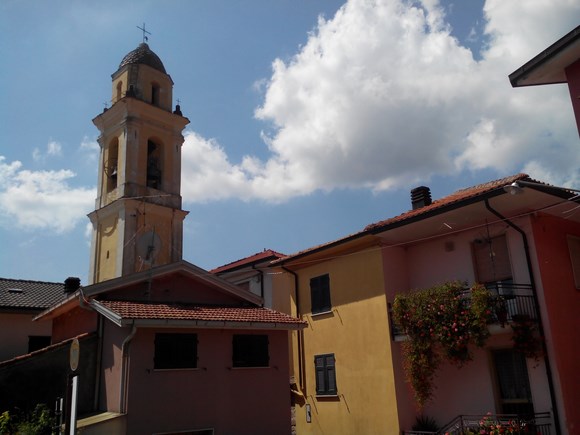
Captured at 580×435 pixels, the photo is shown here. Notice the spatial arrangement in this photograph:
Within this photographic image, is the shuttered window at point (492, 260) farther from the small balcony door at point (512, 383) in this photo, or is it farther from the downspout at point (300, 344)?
the downspout at point (300, 344)

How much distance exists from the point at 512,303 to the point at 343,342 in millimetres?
5992

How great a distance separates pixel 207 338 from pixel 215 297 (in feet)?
8.92

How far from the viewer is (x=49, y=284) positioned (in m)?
28.1

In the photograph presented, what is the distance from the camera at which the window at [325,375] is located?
18500 millimetres

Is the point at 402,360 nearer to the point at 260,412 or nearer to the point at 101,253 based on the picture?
the point at 260,412

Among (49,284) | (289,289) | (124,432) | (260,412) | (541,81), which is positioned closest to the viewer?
(541,81)

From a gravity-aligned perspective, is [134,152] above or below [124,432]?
above

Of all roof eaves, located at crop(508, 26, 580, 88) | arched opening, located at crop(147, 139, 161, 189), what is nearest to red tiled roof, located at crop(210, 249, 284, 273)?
arched opening, located at crop(147, 139, 161, 189)

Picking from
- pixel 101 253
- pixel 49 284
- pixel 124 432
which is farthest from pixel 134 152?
pixel 124 432

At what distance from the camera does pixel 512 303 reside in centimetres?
1434

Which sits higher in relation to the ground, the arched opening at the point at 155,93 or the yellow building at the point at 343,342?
the arched opening at the point at 155,93

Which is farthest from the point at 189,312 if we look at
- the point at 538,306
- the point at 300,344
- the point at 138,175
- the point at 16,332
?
the point at 138,175

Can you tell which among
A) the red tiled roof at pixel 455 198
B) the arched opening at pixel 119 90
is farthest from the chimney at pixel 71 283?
the red tiled roof at pixel 455 198

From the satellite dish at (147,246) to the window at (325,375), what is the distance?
8.79 m
